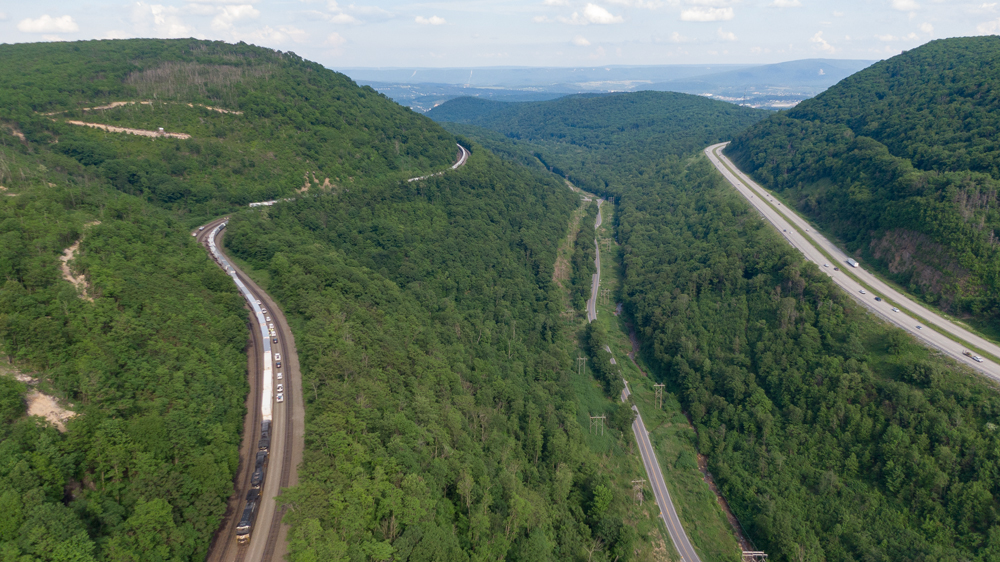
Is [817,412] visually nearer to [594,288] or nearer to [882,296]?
[882,296]

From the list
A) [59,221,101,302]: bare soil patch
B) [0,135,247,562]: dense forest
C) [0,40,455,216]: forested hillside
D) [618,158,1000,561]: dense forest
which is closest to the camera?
[0,135,247,562]: dense forest

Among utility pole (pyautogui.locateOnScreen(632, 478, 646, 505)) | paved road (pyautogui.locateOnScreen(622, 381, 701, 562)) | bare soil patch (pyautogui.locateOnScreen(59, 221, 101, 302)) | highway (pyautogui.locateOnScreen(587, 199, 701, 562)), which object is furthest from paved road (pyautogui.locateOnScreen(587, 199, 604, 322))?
bare soil patch (pyautogui.locateOnScreen(59, 221, 101, 302))

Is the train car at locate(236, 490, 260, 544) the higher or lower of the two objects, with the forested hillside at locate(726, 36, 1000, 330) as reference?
lower

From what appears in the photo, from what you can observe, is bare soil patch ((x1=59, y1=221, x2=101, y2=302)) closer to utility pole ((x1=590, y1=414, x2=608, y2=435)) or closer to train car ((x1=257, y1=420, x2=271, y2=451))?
train car ((x1=257, y1=420, x2=271, y2=451))

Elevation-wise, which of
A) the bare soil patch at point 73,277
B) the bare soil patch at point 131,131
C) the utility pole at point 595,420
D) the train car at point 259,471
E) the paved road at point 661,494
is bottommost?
the paved road at point 661,494

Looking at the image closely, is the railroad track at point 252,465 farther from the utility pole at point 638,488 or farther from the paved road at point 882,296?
the paved road at point 882,296

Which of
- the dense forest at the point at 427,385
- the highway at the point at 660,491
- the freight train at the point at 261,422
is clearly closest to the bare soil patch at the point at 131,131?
the dense forest at the point at 427,385

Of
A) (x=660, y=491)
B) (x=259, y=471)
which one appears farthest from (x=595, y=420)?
(x=259, y=471)

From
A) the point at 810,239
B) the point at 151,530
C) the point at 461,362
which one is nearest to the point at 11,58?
the point at 461,362
